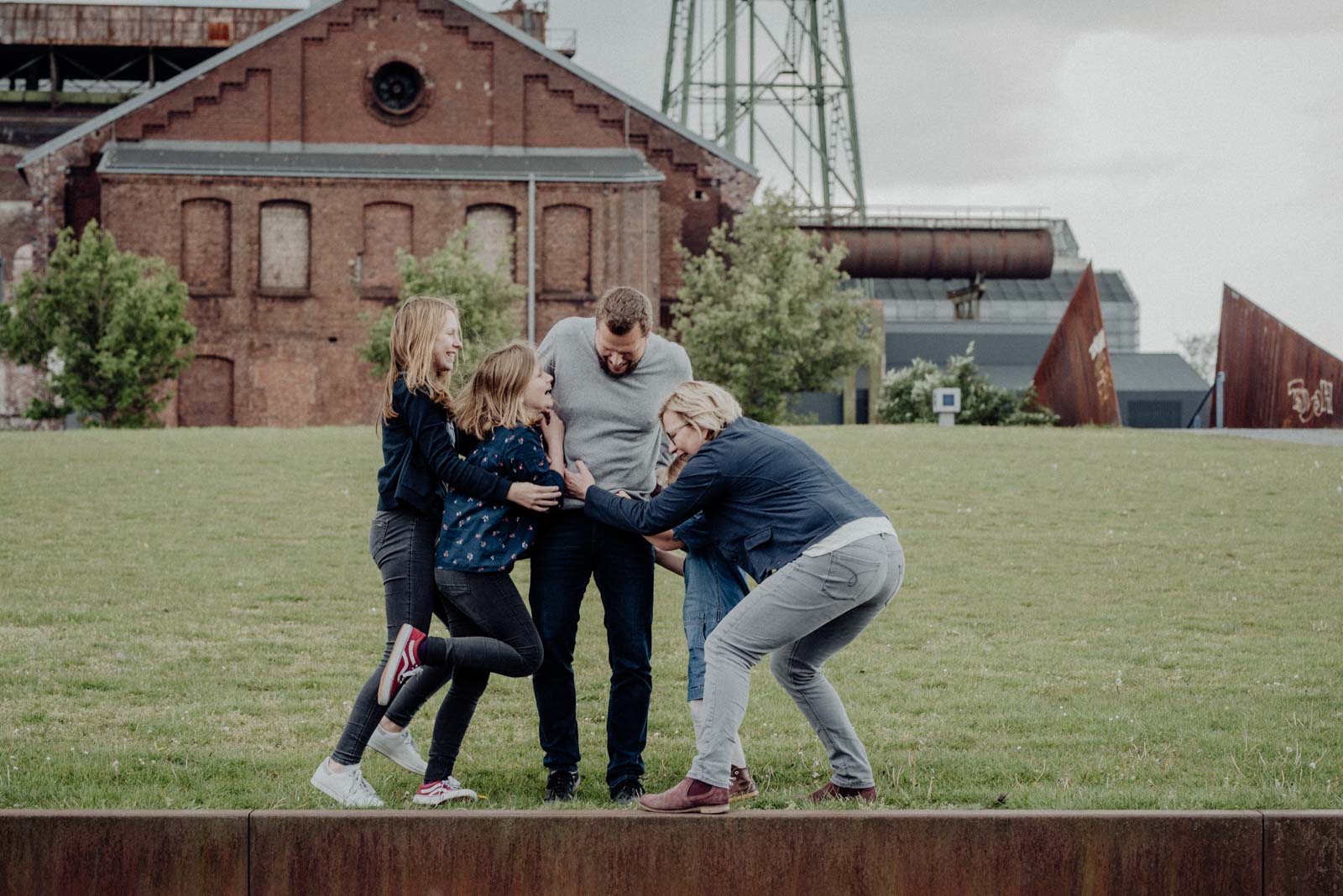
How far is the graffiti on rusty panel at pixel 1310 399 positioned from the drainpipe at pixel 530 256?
18.9 meters

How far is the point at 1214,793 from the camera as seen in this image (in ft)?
17.9

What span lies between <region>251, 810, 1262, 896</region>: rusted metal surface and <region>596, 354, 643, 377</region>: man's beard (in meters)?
1.73

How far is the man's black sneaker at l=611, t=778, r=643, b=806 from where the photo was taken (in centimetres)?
549

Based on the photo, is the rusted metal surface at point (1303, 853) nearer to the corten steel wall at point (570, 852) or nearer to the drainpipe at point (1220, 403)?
the corten steel wall at point (570, 852)

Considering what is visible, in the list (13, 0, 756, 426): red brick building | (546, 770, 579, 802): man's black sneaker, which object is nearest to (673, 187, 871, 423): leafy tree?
(13, 0, 756, 426): red brick building

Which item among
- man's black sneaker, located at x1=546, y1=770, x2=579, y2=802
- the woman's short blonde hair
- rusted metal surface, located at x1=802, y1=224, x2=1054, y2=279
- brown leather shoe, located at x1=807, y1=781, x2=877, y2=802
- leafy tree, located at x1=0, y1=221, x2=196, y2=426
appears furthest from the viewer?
rusted metal surface, located at x1=802, y1=224, x2=1054, y2=279

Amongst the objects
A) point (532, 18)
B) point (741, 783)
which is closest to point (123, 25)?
point (532, 18)

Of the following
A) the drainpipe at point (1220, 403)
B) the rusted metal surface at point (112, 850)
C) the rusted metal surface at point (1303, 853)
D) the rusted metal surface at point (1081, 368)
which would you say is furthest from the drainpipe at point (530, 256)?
the rusted metal surface at point (1303, 853)

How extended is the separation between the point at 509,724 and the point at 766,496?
262 cm

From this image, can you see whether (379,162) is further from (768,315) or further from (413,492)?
(413,492)

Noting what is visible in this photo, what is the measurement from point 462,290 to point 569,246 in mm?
5972

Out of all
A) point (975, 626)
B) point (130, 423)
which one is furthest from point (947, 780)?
point (130, 423)

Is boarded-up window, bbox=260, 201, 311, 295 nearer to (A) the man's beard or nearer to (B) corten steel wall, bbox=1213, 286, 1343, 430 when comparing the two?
(B) corten steel wall, bbox=1213, 286, 1343, 430

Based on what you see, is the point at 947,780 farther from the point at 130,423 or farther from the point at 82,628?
the point at 130,423
